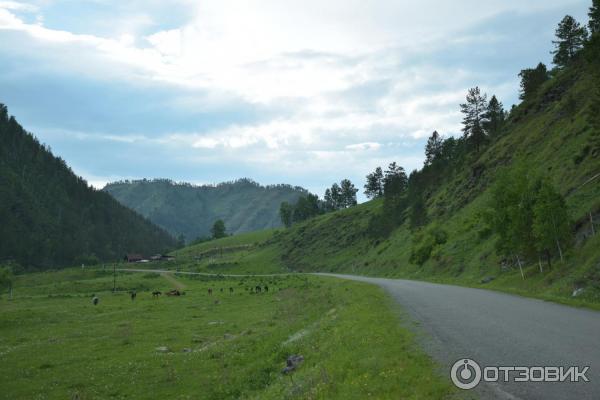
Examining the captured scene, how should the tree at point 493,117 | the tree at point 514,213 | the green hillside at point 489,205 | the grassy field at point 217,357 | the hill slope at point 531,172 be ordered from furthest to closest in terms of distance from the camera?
the tree at point 493,117
the tree at point 514,213
the hill slope at point 531,172
the green hillside at point 489,205
the grassy field at point 217,357

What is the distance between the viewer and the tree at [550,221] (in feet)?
119

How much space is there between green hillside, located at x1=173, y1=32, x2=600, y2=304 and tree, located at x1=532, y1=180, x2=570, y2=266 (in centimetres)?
139

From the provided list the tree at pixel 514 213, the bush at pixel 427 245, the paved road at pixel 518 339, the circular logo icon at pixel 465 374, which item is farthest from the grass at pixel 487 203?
the circular logo icon at pixel 465 374

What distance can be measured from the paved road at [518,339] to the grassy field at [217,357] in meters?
1.19

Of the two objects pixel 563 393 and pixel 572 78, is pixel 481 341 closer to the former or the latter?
pixel 563 393

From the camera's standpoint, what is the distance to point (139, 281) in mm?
117688

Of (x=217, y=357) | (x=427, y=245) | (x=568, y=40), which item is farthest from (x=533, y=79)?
(x=217, y=357)

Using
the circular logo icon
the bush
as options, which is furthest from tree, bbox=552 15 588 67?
the circular logo icon

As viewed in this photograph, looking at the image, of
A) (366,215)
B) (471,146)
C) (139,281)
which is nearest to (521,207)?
(471,146)

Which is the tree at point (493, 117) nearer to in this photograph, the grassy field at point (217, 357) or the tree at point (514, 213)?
the tree at point (514, 213)

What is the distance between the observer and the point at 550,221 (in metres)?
36.6

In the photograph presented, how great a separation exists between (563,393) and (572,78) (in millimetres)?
98539

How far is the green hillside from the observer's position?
37.0m

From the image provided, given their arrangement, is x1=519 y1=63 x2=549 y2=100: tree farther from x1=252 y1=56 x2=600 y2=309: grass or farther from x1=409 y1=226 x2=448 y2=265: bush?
x1=409 y1=226 x2=448 y2=265: bush
